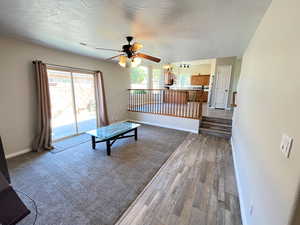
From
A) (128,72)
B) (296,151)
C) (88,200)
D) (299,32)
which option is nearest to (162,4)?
(299,32)

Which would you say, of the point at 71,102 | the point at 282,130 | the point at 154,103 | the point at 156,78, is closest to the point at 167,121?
the point at 154,103

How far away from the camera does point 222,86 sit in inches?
237

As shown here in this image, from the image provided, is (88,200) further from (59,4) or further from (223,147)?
(223,147)

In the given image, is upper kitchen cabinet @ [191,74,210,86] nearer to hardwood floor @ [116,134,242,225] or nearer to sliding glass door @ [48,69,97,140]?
hardwood floor @ [116,134,242,225]

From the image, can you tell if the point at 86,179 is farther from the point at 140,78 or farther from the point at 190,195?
the point at 140,78

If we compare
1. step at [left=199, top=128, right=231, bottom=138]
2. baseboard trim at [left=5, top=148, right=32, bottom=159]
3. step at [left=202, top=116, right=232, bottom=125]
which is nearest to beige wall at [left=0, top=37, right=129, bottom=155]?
baseboard trim at [left=5, top=148, right=32, bottom=159]

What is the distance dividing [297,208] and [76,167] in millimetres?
2846

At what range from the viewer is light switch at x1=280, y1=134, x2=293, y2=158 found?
29.1 inches

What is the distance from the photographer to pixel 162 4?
154 cm

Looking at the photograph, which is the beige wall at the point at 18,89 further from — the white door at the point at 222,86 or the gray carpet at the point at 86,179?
the white door at the point at 222,86

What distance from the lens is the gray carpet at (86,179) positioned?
1.58 meters

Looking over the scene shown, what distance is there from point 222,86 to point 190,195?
5550 mm

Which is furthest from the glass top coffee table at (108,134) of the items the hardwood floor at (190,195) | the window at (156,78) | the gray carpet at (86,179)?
the window at (156,78)

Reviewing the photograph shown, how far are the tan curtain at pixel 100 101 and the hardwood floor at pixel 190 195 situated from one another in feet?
9.46
